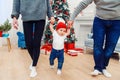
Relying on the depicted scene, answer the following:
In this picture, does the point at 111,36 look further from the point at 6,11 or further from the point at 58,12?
the point at 6,11

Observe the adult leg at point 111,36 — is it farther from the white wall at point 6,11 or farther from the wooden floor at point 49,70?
the white wall at point 6,11

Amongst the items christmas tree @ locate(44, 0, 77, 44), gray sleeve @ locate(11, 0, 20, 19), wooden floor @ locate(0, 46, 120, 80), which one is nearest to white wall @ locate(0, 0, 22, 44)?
christmas tree @ locate(44, 0, 77, 44)

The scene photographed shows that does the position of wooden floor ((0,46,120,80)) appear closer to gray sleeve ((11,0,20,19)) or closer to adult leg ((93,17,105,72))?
adult leg ((93,17,105,72))

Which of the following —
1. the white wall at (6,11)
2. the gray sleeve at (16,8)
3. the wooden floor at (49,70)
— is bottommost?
the wooden floor at (49,70)

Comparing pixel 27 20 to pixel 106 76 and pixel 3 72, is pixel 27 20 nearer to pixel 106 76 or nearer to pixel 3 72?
pixel 3 72

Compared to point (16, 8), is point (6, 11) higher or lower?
lower

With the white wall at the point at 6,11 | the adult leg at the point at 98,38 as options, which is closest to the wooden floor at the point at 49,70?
the adult leg at the point at 98,38

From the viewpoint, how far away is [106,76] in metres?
2.95

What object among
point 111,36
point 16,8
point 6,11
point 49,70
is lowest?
point 49,70

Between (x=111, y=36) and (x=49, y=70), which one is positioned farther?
(x=49, y=70)

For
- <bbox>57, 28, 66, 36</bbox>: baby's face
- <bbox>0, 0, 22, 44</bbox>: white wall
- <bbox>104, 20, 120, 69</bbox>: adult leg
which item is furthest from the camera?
<bbox>0, 0, 22, 44</bbox>: white wall

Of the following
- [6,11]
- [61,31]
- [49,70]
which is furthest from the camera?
[6,11]

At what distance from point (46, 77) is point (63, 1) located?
2739 millimetres

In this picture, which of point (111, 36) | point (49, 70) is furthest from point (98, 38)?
point (49, 70)
